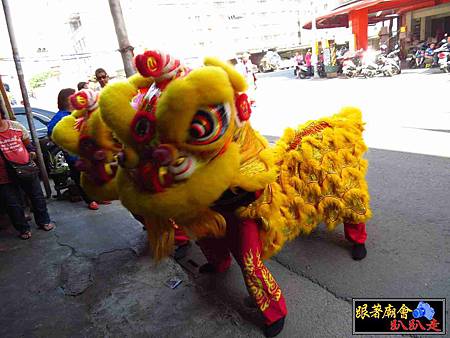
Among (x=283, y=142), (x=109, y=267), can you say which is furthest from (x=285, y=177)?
(x=109, y=267)

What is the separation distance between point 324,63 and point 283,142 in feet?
50.3

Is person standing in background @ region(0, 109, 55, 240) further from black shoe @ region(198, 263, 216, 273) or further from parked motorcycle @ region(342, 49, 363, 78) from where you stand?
parked motorcycle @ region(342, 49, 363, 78)

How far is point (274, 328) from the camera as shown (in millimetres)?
1873

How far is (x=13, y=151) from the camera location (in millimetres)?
3289

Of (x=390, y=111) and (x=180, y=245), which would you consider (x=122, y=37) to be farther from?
(x=390, y=111)

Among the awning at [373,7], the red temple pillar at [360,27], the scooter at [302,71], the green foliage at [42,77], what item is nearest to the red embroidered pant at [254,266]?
the awning at [373,7]

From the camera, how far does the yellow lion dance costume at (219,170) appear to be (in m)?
1.24

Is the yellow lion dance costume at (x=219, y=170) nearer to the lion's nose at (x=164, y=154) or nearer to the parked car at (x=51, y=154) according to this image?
the lion's nose at (x=164, y=154)

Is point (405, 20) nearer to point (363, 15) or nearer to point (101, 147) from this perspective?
point (363, 15)

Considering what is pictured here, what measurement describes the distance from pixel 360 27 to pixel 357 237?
49.5 feet

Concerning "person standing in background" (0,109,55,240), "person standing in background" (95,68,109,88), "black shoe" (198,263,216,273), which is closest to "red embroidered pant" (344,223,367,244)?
"black shoe" (198,263,216,273)

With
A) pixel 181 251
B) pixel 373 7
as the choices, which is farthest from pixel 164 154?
pixel 373 7

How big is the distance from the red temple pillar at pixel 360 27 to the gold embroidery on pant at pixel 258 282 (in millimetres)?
15710

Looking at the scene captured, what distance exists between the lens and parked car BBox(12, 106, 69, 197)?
463 cm
